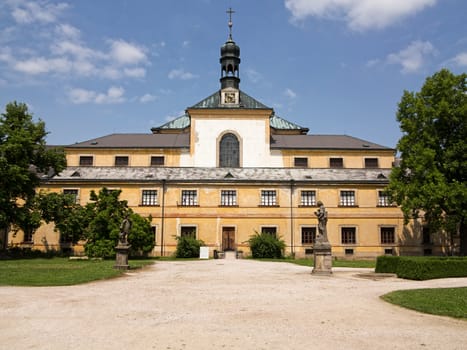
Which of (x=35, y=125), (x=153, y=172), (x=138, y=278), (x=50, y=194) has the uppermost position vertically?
(x=35, y=125)

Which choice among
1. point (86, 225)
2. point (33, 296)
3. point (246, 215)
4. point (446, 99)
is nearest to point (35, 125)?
point (86, 225)

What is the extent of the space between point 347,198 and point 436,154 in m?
9.56

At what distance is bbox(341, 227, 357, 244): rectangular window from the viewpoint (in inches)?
1454

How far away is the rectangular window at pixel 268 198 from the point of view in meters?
37.6

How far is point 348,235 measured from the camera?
37.1 metres

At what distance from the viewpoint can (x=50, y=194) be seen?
3266cm

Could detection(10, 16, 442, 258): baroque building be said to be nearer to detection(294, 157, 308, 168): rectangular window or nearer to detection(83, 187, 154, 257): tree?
detection(83, 187, 154, 257): tree

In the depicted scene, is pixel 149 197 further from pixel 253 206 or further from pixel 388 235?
pixel 388 235

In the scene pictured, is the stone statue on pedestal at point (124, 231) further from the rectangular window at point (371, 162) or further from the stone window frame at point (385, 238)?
the rectangular window at point (371, 162)

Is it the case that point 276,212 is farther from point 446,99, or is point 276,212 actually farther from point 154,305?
point 154,305

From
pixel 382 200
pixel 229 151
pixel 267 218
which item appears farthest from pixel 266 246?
pixel 229 151

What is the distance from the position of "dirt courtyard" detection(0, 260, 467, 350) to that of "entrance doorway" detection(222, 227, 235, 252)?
878 inches

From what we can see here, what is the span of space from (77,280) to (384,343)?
495 inches

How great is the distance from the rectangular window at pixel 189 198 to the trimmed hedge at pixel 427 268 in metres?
20.7
